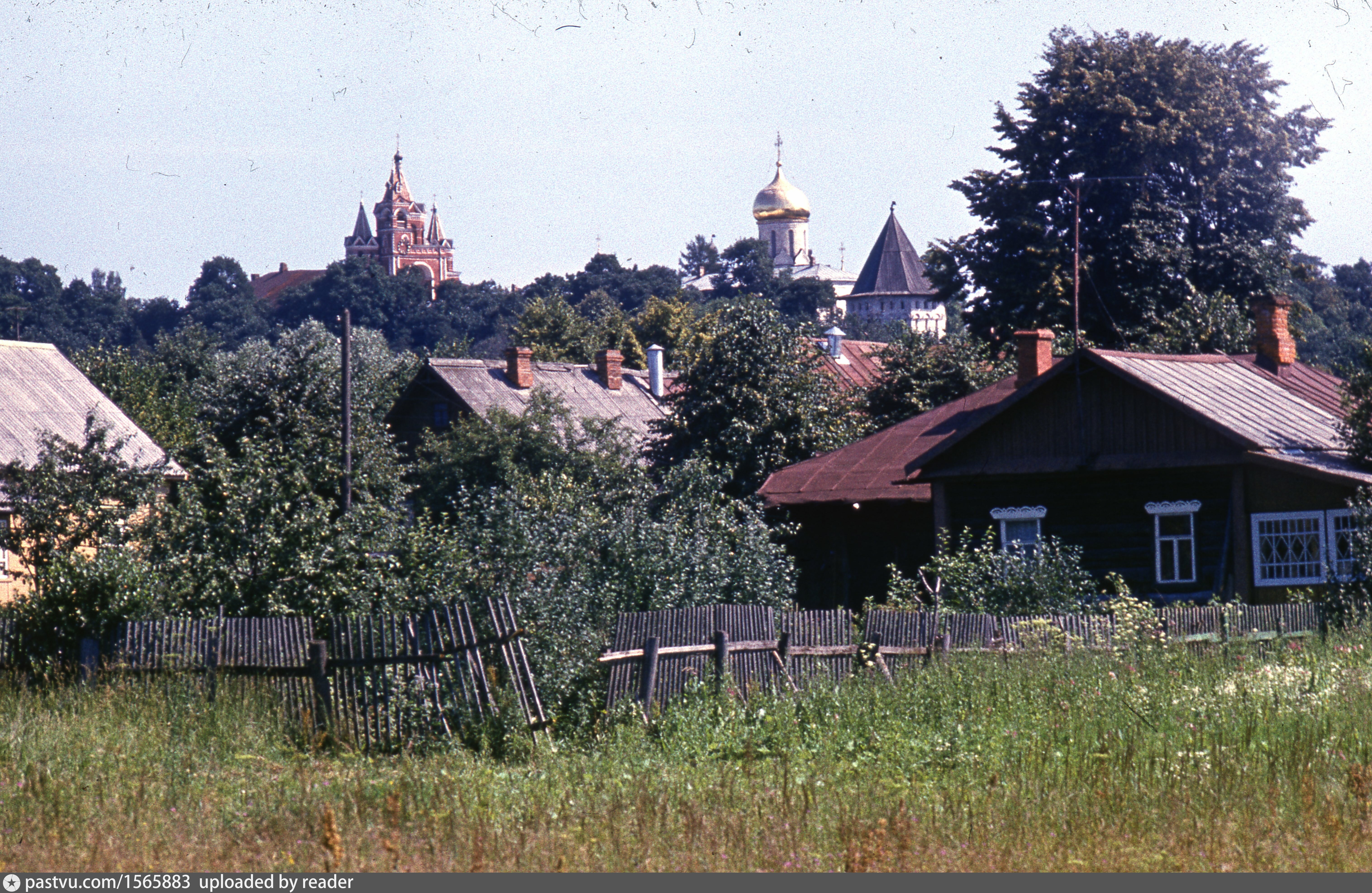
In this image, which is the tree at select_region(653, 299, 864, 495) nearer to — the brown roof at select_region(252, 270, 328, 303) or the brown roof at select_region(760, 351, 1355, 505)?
the brown roof at select_region(760, 351, 1355, 505)

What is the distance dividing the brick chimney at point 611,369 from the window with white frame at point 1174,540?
90.0 feet

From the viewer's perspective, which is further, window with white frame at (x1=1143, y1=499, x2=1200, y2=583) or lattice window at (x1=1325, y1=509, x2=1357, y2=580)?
window with white frame at (x1=1143, y1=499, x2=1200, y2=583)

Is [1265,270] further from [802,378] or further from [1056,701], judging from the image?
[1056,701]

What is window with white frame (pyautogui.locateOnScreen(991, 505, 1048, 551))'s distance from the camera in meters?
23.3

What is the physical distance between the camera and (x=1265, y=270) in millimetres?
38625

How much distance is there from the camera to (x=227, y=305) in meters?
128

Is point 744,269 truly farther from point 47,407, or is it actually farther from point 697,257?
point 47,407

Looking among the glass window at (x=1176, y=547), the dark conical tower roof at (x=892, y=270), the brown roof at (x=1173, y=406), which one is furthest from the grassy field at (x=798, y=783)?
the dark conical tower roof at (x=892, y=270)

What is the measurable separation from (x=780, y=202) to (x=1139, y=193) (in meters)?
147

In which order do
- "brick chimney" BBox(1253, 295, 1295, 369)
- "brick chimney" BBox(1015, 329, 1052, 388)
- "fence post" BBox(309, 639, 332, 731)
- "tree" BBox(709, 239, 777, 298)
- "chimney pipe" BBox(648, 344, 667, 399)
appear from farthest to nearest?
1. "tree" BBox(709, 239, 777, 298)
2. "chimney pipe" BBox(648, 344, 667, 399)
3. "brick chimney" BBox(1015, 329, 1052, 388)
4. "brick chimney" BBox(1253, 295, 1295, 369)
5. "fence post" BBox(309, 639, 332, 731)

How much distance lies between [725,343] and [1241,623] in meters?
15.6

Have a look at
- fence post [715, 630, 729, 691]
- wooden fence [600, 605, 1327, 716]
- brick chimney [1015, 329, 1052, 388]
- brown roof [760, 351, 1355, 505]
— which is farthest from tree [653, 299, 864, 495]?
fence post [715, 630, 729, 691]

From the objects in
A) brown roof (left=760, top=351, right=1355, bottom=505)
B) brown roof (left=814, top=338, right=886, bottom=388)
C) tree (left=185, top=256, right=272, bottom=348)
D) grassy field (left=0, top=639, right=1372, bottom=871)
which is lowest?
grassy field (left=0, top=639, right=1372, bottom=871)

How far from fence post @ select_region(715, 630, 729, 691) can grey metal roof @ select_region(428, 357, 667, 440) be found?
27946 mm
